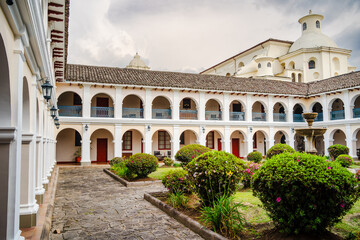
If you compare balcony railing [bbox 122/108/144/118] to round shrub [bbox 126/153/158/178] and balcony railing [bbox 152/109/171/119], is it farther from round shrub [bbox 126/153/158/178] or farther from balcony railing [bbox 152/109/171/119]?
round shrub [bbox 126/153/158/178]

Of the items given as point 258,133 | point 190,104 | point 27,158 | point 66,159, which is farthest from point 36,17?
point 258,133

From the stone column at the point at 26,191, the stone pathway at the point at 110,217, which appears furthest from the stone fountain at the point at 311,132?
the stone column at the point at 26,191

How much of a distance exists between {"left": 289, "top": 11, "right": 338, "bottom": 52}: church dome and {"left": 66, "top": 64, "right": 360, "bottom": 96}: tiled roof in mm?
8066

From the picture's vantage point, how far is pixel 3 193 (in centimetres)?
361

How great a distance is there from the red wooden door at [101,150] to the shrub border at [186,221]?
614 inches

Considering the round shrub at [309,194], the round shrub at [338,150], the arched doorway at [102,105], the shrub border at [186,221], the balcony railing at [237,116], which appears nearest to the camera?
the round shrub at [309,194]

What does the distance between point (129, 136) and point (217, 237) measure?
19.8m

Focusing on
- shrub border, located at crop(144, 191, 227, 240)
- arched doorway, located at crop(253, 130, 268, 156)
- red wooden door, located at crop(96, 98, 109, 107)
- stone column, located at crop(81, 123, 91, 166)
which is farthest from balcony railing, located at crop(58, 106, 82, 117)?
arched doorway, located at crop(253, 130, 268, 156)

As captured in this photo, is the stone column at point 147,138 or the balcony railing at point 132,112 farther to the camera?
the balcony railing at point 132,112

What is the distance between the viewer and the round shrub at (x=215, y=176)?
6.38 metres

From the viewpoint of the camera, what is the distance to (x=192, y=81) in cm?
2406

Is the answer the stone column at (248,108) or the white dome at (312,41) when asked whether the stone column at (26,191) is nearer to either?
the stone column at (248,108)

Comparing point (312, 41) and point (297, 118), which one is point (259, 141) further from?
point (312, 41)

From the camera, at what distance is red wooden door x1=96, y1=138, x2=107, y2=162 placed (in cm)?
2308
